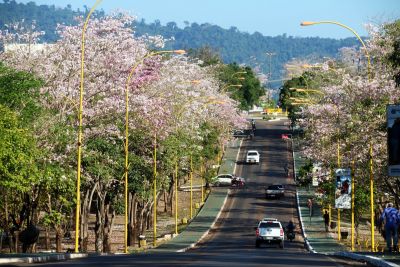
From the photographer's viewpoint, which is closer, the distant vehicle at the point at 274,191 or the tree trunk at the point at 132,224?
the tree trunk at the point at 132,224

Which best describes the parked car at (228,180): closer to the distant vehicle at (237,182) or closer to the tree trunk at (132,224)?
the distant vehicle at (237,182)

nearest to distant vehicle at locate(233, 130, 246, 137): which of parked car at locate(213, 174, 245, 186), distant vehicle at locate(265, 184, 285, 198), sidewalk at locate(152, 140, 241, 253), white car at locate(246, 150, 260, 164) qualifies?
sidewalk at locate(152, 140, 241, 253)

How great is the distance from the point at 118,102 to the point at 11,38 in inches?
293

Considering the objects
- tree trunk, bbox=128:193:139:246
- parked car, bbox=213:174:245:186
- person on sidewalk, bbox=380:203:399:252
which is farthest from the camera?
parked car, bbox=213:174:245:186

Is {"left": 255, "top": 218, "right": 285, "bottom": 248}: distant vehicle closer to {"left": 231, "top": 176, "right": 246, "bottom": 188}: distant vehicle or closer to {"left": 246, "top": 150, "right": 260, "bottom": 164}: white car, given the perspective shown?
{"left": 231, "top": 176, "right": 246, "bottom": 188}: distant vehicle

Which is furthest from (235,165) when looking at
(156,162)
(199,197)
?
(156,162)

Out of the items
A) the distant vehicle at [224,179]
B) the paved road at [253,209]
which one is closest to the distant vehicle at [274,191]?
the paved road at [253,209]

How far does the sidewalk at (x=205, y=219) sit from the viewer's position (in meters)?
65.9

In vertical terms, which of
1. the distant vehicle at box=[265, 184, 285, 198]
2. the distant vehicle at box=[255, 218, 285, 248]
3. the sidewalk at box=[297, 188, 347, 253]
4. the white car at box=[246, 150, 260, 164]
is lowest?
the sidewalk at box=[297, 188, 347, 253]

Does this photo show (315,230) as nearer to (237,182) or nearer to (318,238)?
(318,238)

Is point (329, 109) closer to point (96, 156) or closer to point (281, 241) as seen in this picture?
point (281, 241)

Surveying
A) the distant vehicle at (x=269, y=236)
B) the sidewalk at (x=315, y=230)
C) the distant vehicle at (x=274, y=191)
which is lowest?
the sidewalk at (x=315, y=230)

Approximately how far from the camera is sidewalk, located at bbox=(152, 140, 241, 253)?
65875 millimetres

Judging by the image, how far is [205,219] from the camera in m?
94.3
